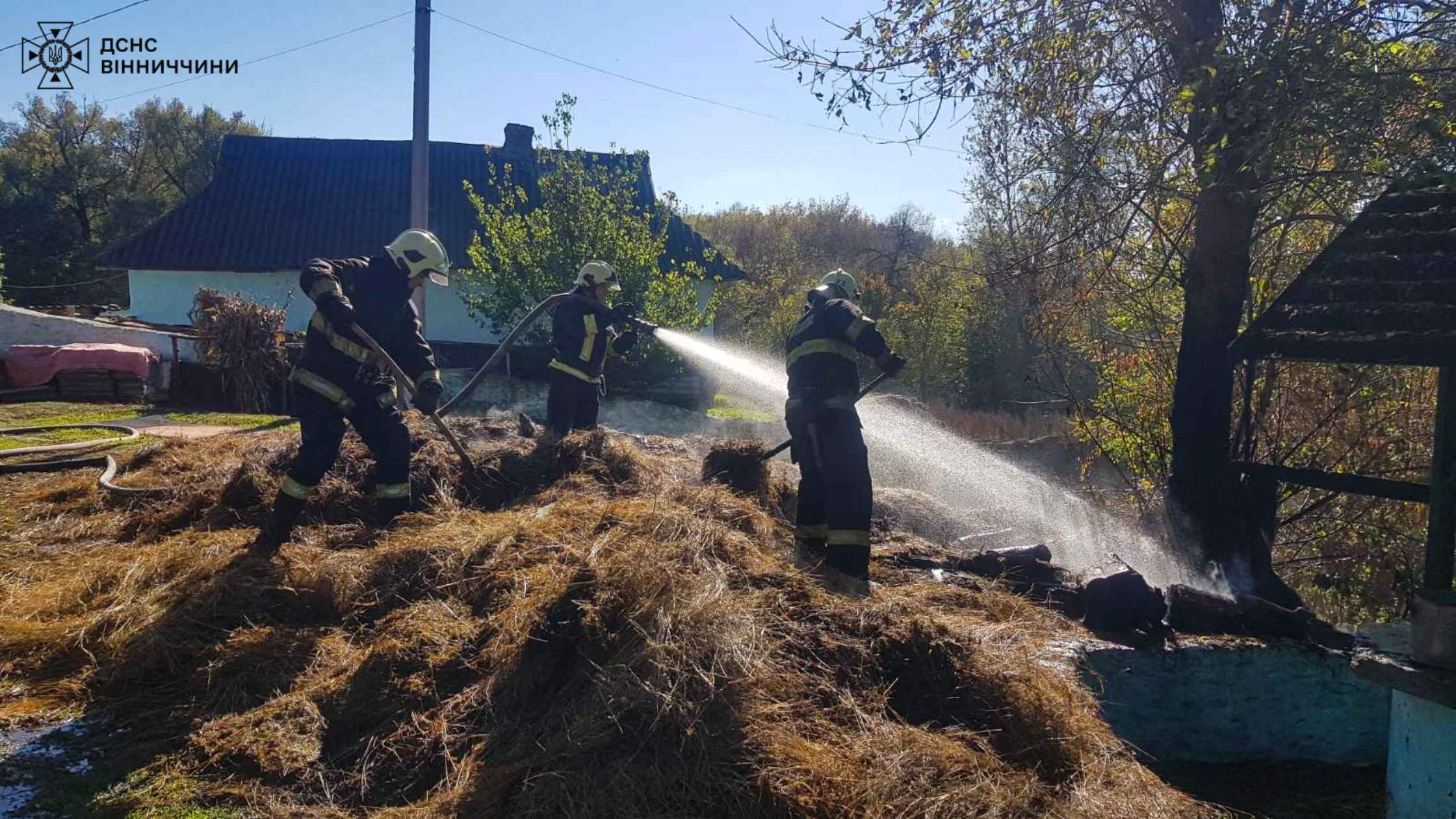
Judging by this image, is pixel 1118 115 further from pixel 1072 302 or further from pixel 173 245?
pixel 173 245

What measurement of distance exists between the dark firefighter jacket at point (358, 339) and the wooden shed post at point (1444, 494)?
5470mm

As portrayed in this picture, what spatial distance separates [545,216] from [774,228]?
88.0 feet

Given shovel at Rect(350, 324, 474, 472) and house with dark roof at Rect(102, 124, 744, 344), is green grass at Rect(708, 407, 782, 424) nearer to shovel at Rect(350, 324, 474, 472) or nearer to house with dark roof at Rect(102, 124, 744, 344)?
house with dark roof at Rect(102, 124, 744, 344)

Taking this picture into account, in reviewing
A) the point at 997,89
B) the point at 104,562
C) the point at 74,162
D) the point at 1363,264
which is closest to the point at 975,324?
the point at 997,89

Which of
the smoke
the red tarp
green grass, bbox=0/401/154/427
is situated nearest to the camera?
the smoke

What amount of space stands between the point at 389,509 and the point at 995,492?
7.36 m

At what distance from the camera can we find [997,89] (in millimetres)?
7535

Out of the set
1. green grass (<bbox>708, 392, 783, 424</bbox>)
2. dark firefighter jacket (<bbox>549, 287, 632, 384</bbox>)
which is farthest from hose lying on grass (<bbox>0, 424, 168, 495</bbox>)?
green grass (<bbox>708, 392, 783, 424</bbox>)

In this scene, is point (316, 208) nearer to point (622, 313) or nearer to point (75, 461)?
point (75, 461)

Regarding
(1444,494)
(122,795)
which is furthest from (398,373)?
(1444,494)

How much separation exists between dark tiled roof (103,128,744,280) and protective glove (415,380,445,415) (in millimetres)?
14769

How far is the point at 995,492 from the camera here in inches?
455

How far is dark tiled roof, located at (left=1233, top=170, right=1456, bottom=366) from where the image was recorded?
5.21 m

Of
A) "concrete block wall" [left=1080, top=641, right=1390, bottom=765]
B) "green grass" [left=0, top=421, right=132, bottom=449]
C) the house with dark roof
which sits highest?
the house with dark roof
